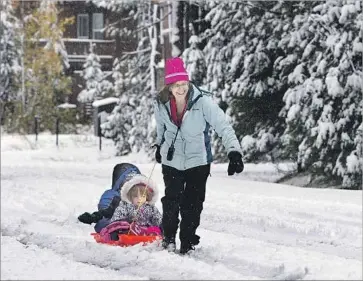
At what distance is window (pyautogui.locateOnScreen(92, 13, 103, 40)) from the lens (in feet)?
154

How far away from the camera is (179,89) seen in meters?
6.50

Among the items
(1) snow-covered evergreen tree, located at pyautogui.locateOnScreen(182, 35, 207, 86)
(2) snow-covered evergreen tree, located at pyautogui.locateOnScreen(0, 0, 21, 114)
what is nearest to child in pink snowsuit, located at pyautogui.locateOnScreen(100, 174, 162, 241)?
(1) snow-covered evergreen tree, located at pyautogui.locateOnScreen(182, 35, 207, 86)

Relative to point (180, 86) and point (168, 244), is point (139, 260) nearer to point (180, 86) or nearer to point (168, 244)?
point (168, 244)

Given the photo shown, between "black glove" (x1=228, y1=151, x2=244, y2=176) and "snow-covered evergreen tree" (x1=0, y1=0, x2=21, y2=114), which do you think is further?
"snow-covered evergreen tree" (x1=0, y1=0, x2=21, y2=114)

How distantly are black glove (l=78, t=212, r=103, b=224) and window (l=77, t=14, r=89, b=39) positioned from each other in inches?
1583

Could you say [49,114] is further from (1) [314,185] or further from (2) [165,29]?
(1) [314,185]

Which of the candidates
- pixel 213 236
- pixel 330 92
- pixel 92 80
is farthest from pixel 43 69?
pixel 213 236

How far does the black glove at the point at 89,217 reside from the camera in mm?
7562

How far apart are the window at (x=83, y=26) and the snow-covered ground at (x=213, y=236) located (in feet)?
102

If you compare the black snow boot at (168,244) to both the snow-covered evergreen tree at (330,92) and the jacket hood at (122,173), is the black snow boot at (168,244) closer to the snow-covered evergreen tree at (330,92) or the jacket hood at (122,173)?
the jacket hood at (122,173)

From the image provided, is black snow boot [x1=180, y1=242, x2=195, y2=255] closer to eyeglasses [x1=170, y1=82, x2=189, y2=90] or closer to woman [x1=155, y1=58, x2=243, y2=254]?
woman [x1=155, y1=58, x2=243, y2=254]

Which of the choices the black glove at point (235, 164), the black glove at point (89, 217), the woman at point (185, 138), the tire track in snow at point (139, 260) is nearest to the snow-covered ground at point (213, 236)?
the tire track in snow at point (139, 260)

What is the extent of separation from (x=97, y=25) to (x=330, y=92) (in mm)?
35062

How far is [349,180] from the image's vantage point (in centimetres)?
1410
